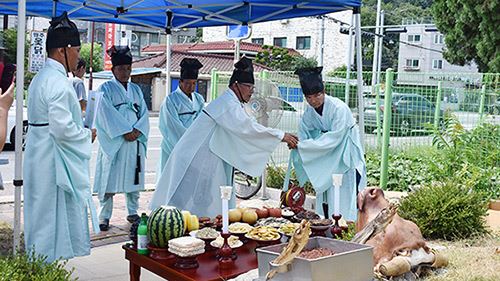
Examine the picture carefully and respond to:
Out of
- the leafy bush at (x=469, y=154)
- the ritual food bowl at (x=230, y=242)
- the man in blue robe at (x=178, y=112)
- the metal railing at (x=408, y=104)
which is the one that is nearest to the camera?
the ritual food bowl at (x=230, y=242)

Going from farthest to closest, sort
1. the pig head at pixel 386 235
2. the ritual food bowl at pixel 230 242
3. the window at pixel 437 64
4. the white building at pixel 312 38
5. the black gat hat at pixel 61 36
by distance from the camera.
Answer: the window at pixel 437 64, the white building at pixel 312 38, the black gat hat at pixel 61 36, the pig head at pixel 386 235, the ritual food bowl at pixel 230 242

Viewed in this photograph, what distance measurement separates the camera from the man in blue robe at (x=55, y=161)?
4473 mm

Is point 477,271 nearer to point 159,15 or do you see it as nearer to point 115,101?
point 115,101

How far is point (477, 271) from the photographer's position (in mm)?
4156

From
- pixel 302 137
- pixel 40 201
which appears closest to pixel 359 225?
pixel 302 137

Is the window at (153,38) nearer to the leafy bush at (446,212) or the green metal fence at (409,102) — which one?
the green metal fence at (409,102)

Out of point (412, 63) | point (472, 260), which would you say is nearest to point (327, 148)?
point (472, 260)

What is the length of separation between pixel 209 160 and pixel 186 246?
7.04ft

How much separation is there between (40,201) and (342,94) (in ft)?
20.6

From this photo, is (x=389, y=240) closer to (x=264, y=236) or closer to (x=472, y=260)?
(x=264, y=236)

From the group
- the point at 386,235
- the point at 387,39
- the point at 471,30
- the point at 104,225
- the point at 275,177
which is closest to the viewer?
the point at 386,235

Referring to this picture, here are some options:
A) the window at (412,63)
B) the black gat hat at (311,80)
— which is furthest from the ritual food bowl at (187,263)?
the window at (412,63)

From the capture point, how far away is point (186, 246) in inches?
139

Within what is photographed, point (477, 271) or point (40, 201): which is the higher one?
point (40, 201)
